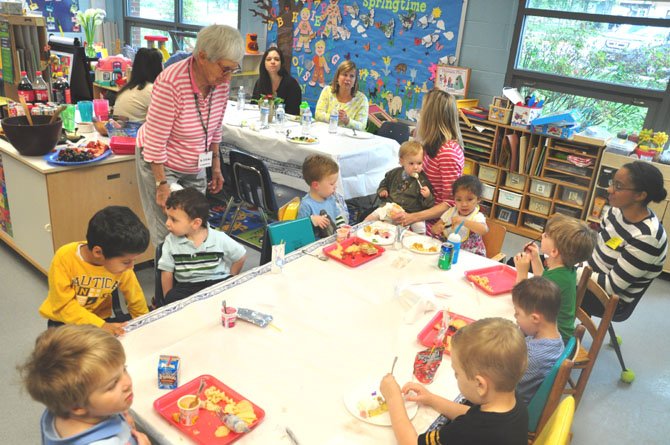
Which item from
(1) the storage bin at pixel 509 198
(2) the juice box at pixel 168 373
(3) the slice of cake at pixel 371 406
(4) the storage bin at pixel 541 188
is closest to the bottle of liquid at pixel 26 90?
(2) the juice box at pixel 168 373

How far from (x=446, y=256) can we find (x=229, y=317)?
1.11 m

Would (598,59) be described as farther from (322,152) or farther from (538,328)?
(538,328)

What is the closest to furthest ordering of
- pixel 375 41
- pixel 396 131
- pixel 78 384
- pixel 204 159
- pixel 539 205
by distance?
pixel 78 384 → pixel 204 159 → pixel 539 205 → pixel 396 131 → pixel 375 41

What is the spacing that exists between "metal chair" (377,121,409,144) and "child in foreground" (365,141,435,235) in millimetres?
1669

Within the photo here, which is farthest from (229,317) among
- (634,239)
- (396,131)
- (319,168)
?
(396,131)

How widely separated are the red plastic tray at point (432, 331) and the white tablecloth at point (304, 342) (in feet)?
0.10

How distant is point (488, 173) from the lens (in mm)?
4988

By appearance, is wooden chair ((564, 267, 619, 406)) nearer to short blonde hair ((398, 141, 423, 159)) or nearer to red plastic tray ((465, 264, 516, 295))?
red plastic tray ((465, 264, 516, 295))

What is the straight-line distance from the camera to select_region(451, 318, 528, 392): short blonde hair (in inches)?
53.8

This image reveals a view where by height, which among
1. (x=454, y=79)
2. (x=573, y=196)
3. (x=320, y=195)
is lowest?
(x=573, y=196)

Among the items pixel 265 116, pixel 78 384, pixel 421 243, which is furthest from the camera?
pixel 265 116

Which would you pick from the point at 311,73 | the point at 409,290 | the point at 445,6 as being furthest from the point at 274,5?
the point at 409,290

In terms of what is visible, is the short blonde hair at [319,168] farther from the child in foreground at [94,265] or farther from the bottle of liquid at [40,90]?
the bottle of liquid at [40,90]

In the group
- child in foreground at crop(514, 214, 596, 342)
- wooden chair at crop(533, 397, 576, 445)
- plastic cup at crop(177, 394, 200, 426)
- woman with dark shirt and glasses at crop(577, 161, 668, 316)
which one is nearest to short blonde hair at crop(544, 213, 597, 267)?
child in foreground at crop(514, 214, 596, 342)
